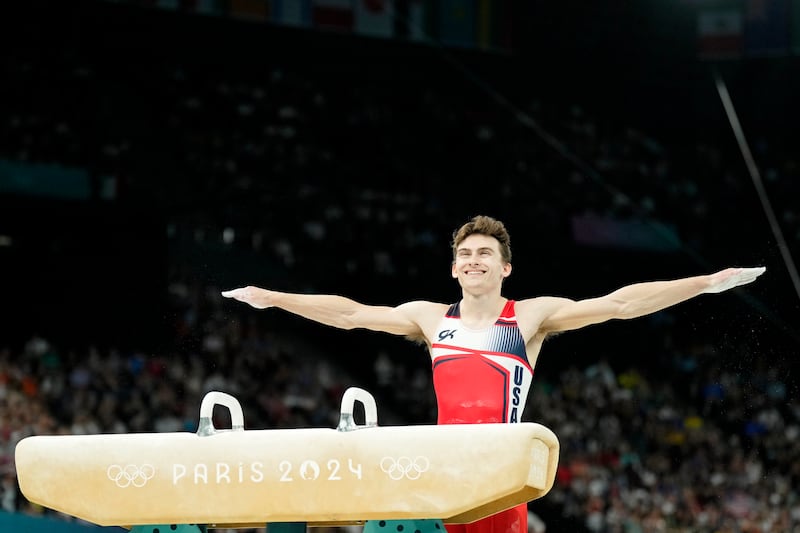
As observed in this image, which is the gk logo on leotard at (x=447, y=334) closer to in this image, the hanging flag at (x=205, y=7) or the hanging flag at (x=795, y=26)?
the hanging flag at (x=205, y=7)

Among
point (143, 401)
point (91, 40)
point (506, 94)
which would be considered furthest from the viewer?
point (506, 94)

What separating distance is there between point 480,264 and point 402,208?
15.0 metres

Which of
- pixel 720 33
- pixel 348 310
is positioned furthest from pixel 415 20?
pixel 348 310

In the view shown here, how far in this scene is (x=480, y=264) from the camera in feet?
16.7

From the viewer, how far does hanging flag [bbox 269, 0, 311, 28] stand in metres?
22.6

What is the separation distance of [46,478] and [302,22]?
19.6m

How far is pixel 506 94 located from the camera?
2433cm

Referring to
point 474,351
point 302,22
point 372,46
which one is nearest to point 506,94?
point 372,46

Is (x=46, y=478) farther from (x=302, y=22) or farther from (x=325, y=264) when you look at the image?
(x=302, y=22)

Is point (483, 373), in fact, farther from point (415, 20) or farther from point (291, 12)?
point (415, 20)

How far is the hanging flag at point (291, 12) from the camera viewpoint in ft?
74.0

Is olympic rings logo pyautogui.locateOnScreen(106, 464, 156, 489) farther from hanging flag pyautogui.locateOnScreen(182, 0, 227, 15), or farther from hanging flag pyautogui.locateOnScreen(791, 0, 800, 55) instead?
hanging flag pyautogui.locateOnScreen(791, 0, 800, 55)

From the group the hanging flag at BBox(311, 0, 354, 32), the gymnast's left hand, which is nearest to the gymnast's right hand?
the gymnast's left hand

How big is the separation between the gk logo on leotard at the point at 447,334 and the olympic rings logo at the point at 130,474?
1597 mm
